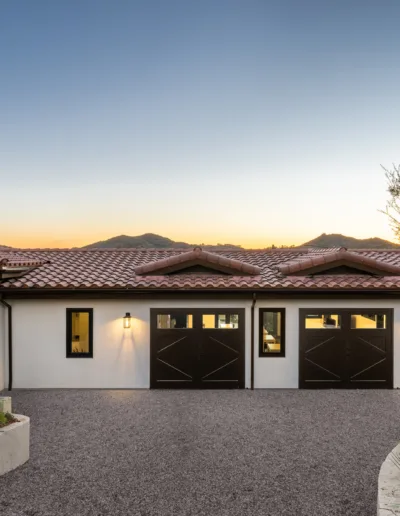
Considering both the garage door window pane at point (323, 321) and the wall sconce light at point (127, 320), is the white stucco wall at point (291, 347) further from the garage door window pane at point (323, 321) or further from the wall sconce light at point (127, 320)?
the wall sconce light at point (127, 320)

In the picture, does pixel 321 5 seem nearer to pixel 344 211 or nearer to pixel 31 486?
pixel 344 211

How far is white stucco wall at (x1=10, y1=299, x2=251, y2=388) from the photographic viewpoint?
10727 mm

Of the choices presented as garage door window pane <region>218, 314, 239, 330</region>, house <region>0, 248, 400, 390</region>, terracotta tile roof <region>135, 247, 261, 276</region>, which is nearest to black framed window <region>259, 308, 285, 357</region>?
house <region>0, 248, 400, 390</region>

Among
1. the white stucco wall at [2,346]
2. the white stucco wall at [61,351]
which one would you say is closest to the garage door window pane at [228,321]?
the white stucco wall at [61,351]

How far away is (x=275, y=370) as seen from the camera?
10.9 m

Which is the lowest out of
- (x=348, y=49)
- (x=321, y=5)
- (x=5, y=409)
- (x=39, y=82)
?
(x=5, y=409)

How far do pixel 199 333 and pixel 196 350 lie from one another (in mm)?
513

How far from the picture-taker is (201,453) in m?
6.72

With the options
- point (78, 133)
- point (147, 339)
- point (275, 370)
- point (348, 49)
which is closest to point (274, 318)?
point (275, 370)

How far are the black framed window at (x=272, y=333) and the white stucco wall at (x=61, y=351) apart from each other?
3.53 metres

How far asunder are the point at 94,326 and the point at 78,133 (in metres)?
11.8

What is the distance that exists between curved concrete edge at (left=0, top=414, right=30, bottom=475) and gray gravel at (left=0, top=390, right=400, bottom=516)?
17 centimetres

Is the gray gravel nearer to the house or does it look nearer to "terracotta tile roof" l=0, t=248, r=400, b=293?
the house

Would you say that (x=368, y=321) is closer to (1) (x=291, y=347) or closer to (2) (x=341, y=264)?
(2) (x=341, y=264)
